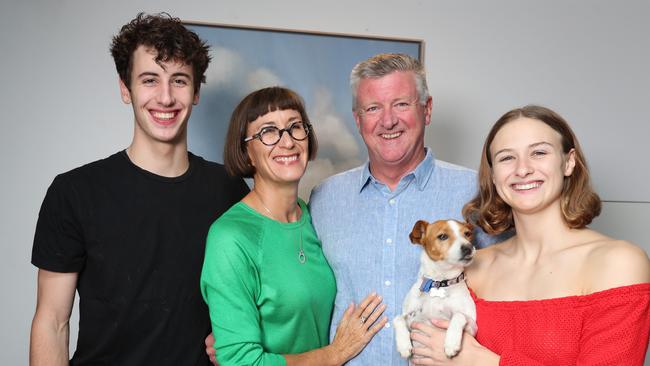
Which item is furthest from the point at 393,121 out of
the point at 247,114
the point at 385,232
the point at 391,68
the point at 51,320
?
the point at 51,320

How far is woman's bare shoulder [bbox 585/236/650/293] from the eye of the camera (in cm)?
157

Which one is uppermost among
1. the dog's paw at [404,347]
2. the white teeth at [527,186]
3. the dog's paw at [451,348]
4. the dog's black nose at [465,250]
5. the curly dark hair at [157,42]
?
the curly dark hair at [157,42]

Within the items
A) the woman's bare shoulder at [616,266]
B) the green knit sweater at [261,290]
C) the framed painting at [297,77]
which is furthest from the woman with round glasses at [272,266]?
the framed painting at [297,77]

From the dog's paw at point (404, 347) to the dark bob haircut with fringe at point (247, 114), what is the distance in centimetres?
83

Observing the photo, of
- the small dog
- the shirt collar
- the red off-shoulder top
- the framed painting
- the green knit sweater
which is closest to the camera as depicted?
the red off-shoulder top

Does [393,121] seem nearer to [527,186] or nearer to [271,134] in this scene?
[271,134]

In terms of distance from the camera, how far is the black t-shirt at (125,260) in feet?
6.43

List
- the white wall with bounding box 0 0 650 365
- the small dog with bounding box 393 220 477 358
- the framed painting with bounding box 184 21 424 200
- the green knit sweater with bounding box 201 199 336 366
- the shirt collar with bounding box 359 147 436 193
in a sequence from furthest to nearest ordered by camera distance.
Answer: the framed painting with bounding box 184 21 424 200
the white wall with bounding box 0 0 650 365
the shirt collar with bounding box 359 147 436 193
the small dog with bounding box 393 220 477 358
the green knit sweater with bounding box 201 199 336 366

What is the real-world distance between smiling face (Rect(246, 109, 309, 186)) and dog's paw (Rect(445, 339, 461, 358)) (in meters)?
0.77

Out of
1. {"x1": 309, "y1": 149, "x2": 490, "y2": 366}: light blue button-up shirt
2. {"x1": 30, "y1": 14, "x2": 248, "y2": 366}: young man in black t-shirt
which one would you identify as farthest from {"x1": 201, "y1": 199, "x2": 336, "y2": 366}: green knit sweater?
{"x1": 30, "y1": 14, "x2": 248, "y2": 366}: young man in black t-shirt

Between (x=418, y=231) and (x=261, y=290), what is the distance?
587 millimetres

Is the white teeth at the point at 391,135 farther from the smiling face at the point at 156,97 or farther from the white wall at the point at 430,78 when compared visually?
the white wall at the point at 430,78

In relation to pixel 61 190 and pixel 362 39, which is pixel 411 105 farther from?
pixel 61 190

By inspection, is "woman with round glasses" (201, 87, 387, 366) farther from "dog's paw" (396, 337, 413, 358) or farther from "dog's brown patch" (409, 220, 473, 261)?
"dog's brown patch" (409, 220, 473, 261)
